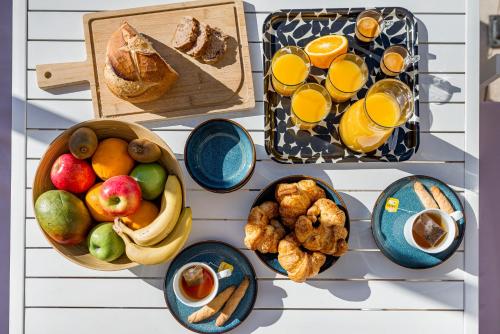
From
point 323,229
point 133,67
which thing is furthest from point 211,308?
point 133,67

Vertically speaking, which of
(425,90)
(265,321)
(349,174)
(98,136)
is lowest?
(265,321)

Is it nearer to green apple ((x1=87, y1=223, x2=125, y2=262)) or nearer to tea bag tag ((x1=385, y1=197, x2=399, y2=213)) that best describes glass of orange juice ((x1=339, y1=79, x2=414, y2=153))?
tea bag tag ((x1=385, y1=197, x2=399, y2=213))

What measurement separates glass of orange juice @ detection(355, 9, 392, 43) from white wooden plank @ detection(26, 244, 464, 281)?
0.63 m

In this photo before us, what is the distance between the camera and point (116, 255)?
3.89 ft

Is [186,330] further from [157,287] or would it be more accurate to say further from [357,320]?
[357,320]

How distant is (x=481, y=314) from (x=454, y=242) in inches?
23.8

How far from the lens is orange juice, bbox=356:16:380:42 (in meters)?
1.33

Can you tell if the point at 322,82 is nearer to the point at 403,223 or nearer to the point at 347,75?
the point at 347,75

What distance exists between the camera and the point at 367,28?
1331mm

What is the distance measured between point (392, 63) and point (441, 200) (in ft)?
1.38

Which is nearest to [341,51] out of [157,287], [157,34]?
[157,34]

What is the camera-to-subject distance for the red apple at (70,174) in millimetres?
1184

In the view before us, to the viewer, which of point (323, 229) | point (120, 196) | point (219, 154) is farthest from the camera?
point (219, 154)

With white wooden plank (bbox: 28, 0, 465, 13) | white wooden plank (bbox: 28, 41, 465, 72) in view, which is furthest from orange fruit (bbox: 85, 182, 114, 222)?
white wooden plank (bbox: 28, 0, 465, 13)
